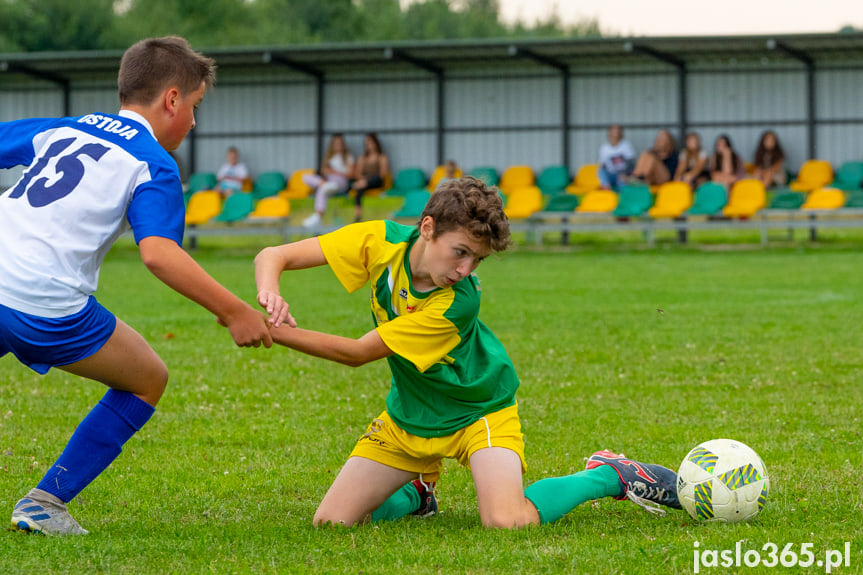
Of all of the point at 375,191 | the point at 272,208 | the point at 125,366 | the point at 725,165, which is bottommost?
the point at 125,366

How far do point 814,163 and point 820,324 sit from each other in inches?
593

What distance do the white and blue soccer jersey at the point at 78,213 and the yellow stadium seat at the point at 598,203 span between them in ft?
63.7

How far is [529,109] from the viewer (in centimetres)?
2725

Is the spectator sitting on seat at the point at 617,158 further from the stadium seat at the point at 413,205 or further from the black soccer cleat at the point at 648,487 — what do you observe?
the black soccer cleat at the point at 648,487

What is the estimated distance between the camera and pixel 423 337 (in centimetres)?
432

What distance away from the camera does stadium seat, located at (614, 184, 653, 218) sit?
74.6ft

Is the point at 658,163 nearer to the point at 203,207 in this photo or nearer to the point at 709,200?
the point at 709,200

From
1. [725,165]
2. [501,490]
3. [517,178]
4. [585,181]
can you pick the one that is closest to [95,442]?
[501,490]

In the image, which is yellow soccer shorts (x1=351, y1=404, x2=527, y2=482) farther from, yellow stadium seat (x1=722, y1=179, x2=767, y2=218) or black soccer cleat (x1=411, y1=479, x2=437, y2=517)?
yellow stadium seat (x1=722, y1=179, x2=767, y2=218)

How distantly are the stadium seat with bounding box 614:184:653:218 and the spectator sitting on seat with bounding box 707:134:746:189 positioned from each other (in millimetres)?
1792

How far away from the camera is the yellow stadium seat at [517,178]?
85.7ft

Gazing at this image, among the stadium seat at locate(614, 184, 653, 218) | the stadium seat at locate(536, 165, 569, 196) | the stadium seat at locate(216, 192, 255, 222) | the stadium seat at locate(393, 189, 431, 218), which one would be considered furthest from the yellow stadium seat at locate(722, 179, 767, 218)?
the stadium seat at locate(216, 192, 255, 222)

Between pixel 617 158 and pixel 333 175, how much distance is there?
21.8ft

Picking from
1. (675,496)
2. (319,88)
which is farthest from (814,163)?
(675,496)
